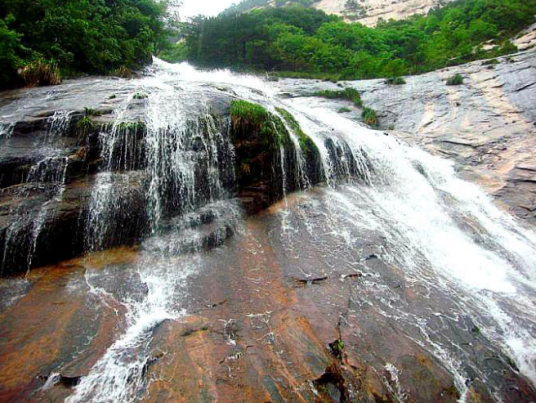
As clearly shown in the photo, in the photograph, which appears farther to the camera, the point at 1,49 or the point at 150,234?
the point at 1,49

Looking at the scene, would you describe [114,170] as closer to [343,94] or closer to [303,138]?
[303,138]

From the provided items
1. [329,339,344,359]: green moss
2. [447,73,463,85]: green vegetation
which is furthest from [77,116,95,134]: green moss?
[447,73,463,85]: green vegetation

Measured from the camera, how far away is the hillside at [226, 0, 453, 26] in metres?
52.8

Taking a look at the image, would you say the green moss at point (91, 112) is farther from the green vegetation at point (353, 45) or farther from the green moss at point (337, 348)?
the green vegetation at point (353, 45)

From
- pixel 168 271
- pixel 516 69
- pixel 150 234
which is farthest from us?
pixel 516 69

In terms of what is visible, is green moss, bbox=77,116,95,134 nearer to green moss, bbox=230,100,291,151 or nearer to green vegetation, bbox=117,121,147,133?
green vegetation, bbox=117,121,147,133

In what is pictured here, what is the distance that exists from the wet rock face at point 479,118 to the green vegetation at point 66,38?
10.9 m

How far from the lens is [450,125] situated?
16.5m

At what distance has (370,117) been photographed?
19.2m

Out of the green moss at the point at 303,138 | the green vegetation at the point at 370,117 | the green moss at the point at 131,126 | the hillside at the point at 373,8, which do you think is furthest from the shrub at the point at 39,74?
the hillside at the point at 373,8

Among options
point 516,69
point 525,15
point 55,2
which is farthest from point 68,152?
point 525,15

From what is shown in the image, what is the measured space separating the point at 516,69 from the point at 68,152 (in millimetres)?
23469

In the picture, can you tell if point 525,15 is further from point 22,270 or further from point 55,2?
point 22,270

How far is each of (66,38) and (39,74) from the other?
10.9 ft
